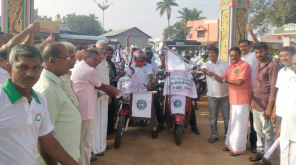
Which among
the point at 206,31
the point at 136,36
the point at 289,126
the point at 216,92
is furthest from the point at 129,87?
the point at 136,36

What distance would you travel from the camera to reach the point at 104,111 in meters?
4.33

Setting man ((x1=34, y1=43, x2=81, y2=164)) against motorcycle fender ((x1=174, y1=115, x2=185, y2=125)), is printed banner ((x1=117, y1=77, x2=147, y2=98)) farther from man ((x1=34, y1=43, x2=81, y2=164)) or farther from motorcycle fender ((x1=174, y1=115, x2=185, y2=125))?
man ((x1=34, y1=43, x2=81, y2=164))

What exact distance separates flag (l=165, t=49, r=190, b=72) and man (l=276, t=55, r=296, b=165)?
7.26ft

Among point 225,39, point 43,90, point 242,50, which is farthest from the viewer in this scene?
point 225,39

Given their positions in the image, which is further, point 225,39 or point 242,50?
point 225,39

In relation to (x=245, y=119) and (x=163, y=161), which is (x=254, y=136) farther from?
(x=163, y=161)

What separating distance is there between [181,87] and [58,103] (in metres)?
3.42

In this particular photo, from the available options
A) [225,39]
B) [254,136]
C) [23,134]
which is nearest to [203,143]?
[254,136]

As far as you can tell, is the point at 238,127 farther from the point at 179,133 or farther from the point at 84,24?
the point at 84,24

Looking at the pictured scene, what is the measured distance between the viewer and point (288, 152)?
10.2 ft

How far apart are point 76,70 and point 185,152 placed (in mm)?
2408

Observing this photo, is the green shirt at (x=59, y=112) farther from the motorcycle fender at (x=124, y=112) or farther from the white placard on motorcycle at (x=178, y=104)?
A: the white placard on motorcycle at (x=178, y=104)

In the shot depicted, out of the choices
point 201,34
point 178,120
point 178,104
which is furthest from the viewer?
point 201,34

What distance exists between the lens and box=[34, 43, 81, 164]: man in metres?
2.00
